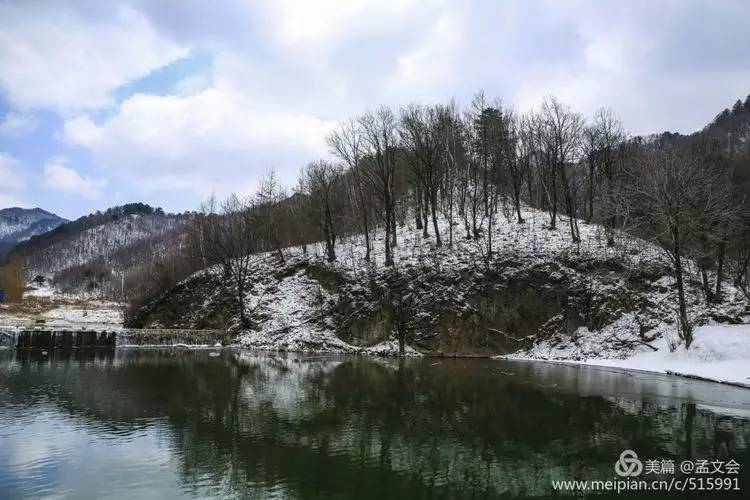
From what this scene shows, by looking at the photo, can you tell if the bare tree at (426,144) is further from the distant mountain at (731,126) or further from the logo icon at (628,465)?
the distant mountain at (731,126)

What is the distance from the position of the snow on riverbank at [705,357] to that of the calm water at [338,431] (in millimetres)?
2465

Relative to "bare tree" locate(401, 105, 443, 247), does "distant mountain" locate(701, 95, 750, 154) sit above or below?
above

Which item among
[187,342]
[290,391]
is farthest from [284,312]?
[290,391]

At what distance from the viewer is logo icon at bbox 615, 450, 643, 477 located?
12130 millimetres

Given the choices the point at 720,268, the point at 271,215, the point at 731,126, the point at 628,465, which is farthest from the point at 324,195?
the point at 731,126

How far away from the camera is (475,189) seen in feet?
166

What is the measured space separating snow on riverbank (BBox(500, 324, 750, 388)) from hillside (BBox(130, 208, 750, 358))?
1.28 metres

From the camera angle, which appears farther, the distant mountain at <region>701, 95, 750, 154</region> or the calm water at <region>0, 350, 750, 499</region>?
the distant mountain at <region>701, 95, 750, 154</region>

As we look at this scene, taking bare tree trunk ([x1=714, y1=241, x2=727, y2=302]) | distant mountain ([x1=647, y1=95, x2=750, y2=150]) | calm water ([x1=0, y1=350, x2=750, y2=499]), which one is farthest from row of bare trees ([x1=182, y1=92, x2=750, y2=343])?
distant mountain ([x1=647, y1=95, x2=750, y2=150])

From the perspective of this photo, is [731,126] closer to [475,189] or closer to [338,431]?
[475,189]

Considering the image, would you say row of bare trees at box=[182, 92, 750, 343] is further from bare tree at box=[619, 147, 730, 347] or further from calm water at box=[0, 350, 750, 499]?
calm water at box=[0, 350, 750, 499]

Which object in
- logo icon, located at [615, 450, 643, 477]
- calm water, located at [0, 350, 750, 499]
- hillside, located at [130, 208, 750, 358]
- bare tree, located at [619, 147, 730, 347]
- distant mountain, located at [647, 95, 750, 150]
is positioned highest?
distant mountain, located at [647, 95, 750, 150]

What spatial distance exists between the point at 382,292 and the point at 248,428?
102 feet

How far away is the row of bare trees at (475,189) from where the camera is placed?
1503 inches
